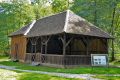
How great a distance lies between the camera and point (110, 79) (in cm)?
1535

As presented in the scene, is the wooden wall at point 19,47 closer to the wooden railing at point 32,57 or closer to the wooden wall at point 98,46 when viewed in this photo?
the wooden railing at point 32,57

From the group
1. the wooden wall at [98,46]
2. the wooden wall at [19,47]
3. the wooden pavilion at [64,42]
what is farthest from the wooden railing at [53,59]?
the wooden wall at [19,47]

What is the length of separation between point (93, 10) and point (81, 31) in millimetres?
17932

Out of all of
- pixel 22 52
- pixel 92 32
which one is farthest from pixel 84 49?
pixel 22 52

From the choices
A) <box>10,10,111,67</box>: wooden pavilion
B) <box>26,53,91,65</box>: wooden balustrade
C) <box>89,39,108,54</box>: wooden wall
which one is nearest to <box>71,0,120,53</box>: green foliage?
<box>10,10,111,67</box>: wooden pavilion

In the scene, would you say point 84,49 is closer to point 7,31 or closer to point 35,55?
point 35,55

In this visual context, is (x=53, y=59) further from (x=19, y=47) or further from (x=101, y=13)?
(x=101, y=13)

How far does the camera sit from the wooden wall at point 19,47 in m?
33.8

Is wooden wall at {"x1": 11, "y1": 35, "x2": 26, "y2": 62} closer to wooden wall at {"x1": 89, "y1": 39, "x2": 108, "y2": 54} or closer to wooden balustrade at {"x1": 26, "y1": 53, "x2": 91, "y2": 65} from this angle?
wooden balustrade at {"x1": 26, "y1": 53, "x2": 91, "y2": 65}

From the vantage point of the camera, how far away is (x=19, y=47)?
117 feet

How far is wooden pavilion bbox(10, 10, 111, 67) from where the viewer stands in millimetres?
24441

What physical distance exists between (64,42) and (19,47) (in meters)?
13.6

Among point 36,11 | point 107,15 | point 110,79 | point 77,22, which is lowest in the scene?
point 110,79

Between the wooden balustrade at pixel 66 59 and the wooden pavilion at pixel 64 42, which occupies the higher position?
the wooden pavilion at pixel 64 42
